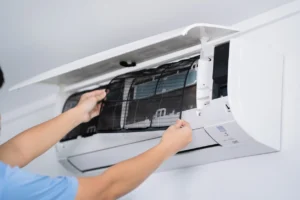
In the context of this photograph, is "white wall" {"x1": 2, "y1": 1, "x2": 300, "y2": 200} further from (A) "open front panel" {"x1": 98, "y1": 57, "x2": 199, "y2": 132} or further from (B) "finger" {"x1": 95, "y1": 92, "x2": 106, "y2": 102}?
(B) "finger" {"x1": 95, "y1": 92, "x2": 106, "y2": 102}

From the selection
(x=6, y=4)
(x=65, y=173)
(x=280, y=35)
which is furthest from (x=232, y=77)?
(x=65, y=173)

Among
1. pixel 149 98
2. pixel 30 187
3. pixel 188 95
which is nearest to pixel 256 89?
pixel 188 95

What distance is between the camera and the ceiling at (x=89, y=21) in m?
1.69

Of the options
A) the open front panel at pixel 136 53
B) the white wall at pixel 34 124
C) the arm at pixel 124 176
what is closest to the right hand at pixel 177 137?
the arm at pixel 124 176

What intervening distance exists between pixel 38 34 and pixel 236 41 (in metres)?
0.81

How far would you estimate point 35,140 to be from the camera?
1.71 m

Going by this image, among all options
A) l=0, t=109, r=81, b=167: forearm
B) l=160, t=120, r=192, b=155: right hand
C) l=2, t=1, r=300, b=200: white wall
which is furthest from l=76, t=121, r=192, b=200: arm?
l=0, t=109, r=81, b=167: forearm

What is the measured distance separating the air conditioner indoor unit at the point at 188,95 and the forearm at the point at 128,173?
0.26 meters

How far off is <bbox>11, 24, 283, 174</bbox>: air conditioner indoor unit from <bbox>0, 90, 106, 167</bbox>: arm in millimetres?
64

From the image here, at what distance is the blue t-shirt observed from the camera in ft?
3.90

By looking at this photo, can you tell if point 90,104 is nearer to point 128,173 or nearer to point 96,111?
point 96,111

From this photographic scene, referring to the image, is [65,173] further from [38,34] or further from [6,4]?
[6,4]

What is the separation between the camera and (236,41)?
1.51 meters

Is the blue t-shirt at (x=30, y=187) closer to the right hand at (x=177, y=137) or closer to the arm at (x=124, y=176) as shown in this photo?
the arm at (x=124, y=176)
